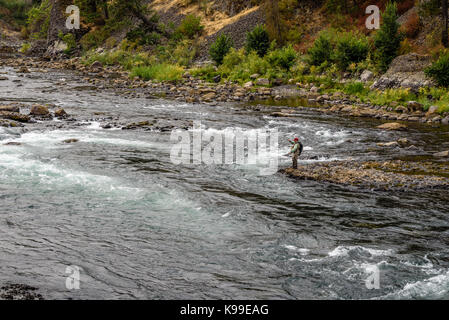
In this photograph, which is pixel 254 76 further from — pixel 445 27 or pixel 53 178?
pixel 53 178

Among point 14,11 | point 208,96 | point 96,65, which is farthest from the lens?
point 14,11

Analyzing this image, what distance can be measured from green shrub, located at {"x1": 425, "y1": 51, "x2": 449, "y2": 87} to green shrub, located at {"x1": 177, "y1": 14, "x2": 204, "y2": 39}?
30.3 meters

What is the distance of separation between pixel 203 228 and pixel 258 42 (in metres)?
33.2

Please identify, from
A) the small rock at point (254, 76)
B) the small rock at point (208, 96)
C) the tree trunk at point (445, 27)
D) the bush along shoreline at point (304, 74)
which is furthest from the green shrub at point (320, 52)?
the small rock at point (208, 96)

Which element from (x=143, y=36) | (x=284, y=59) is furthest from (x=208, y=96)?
(x=143, y=36)

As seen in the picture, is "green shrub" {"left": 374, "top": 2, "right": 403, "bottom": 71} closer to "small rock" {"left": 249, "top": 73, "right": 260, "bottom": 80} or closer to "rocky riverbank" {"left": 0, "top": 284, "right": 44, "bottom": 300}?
"small rock" {"left": 249, "top": 73, "right": 260, "bottom": 80}

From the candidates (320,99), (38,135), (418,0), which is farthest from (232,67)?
Result: (38,135)

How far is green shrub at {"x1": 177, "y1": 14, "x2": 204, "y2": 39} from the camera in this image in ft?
168

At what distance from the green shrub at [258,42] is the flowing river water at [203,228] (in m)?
25.0

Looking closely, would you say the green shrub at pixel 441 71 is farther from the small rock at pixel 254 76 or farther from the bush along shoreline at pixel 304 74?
the small rock at pixel 254 76

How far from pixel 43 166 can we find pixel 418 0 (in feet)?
109

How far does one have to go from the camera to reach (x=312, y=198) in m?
11.6

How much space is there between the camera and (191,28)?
51219mm

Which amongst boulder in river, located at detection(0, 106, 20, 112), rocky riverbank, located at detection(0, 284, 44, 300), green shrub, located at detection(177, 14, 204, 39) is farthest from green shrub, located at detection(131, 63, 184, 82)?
rocky riverbank, located at detection(0, 284, 44, 300)
